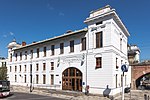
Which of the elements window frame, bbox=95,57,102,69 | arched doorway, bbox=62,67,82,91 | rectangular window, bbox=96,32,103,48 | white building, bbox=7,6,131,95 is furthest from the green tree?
rectangular window, bbox=96,32,103,48

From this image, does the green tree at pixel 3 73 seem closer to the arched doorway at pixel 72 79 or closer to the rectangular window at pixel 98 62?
the arched doorway at pixel 72 79

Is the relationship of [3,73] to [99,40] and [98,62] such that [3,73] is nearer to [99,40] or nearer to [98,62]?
[98,62]

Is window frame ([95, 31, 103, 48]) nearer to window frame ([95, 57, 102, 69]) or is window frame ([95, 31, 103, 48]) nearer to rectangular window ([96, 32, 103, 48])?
rectangular window ([96, 32, 103, 48])

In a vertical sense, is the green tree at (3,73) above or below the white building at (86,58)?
below

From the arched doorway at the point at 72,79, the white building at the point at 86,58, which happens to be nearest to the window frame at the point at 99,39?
the white building at the point at 86,58

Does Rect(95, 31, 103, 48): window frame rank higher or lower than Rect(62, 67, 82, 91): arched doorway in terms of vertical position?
higher

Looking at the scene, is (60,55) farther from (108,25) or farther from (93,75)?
(108,25)

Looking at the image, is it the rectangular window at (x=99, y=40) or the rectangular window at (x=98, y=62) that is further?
the rectangular window at (x=99, y=40)

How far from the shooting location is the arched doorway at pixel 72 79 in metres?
25.0

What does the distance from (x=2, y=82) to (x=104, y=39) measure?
14.0 m

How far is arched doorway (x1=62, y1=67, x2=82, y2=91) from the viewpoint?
82.1ft

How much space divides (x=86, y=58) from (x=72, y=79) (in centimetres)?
441

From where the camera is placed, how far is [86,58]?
78.9 ft

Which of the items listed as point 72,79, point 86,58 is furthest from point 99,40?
point 72,79
